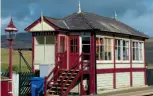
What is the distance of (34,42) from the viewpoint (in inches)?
998

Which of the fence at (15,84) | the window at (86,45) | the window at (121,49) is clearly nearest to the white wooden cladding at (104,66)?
the window at (86,45)

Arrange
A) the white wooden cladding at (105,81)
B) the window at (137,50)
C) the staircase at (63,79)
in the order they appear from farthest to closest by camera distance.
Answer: the window at (137,50), the white wooden cladding at (105,81), the staircase at (63,79)

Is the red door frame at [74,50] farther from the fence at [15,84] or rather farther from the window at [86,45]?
the fence at [15,84]

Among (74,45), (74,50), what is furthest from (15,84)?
(74,45)

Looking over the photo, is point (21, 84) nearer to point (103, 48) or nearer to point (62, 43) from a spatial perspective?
point (62, 43)

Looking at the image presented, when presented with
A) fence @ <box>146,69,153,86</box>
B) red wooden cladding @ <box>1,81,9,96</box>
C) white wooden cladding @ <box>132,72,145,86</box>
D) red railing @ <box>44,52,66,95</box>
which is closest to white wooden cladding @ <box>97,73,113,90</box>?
red railing @ <box>44,52,66,95</box>

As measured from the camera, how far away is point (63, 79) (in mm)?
23156

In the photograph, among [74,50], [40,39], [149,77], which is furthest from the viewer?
[149,77]

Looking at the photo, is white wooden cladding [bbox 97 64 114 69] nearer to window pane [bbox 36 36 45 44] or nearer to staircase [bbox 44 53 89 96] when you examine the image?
staircase [bbox 44 53 89 96]

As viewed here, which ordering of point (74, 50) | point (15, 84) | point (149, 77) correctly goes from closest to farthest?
point (15, 84), point (74, 50), point (149, 77)

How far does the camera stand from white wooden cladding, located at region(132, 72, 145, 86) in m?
30.7

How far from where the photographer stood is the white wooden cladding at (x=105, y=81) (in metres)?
25.4

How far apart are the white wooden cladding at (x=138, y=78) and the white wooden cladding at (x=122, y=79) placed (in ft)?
3.94

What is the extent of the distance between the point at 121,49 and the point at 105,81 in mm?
3680
